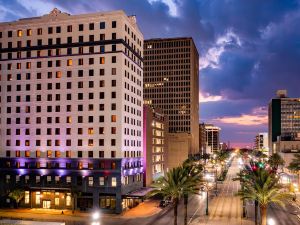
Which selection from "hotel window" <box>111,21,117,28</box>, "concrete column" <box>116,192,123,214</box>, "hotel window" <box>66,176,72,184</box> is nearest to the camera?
"concrete column" <box>116,192,123,214</box>

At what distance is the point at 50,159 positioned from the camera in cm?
10169

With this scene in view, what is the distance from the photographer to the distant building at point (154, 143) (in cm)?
12788

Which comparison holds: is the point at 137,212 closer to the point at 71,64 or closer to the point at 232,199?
the point at 232,199

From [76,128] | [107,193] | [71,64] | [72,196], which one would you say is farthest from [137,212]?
[71,64]

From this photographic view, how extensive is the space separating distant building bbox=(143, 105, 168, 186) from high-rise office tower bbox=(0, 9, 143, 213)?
18.4 metres

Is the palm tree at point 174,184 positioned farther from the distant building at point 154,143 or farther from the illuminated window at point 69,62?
the distant building at point 154,143

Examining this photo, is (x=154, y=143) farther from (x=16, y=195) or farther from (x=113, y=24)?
(x=16, y=195)

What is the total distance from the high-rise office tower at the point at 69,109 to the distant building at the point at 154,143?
18.4m

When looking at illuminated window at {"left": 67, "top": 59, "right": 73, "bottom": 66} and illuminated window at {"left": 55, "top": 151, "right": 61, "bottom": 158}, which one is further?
illuminated window at {"left": 67, "top": 59, "right": 73, "bottom": 66}

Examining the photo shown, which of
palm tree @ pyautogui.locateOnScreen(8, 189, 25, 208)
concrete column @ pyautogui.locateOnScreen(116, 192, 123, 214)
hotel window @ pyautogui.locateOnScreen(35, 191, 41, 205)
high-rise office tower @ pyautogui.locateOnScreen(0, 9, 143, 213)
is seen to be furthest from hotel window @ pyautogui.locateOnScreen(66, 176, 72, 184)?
concrete column @ pyautogui.locateOnScreen(116, 192, 123, 214)

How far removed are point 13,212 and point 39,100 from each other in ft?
89.3

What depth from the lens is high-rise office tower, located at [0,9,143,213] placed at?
324 ft

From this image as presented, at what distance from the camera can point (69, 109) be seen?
337 ft

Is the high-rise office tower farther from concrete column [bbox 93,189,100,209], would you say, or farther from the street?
the street
